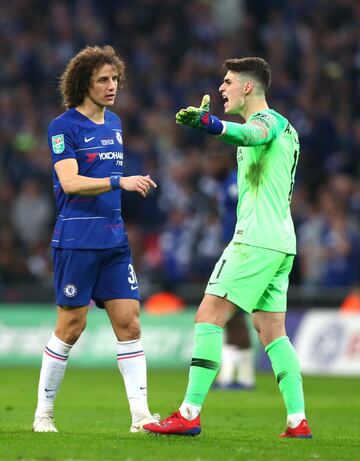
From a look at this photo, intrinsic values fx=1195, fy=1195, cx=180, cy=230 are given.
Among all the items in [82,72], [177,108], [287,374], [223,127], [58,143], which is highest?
[82,72]

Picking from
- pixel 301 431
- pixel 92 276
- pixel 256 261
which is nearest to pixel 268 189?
pixel 256 261

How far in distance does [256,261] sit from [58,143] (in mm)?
1588

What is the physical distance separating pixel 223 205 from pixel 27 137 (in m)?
9.81

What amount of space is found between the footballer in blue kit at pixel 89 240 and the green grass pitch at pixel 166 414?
45 cm

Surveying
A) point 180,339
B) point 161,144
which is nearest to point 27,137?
point 161,144

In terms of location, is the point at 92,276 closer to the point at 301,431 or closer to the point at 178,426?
the point at 178,426

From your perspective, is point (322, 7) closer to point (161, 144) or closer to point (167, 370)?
point (161, 144)

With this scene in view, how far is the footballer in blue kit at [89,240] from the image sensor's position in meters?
8.31

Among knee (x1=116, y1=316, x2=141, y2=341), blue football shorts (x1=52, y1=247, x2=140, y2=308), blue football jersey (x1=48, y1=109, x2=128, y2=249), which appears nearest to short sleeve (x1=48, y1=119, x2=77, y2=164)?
blue football jersey (x1=48, y1=109, x2=128, y2=249)

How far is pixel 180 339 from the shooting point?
698 inches

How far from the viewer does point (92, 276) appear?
27.4 ft

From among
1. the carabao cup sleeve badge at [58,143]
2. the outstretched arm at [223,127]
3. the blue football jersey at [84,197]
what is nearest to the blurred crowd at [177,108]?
the blue football jersey at [84,197]

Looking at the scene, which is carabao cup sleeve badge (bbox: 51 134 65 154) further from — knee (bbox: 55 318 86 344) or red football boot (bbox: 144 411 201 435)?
red football boot (bbox: 144 411 201 435)

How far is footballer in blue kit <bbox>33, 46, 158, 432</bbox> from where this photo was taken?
8.31 m
